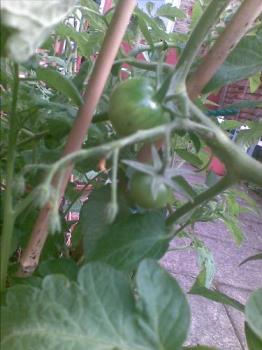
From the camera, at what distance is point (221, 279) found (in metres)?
1.88

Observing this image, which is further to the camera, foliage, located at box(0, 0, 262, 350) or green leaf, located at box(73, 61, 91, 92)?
green leaf, located at box(73, 61, 91, 92)

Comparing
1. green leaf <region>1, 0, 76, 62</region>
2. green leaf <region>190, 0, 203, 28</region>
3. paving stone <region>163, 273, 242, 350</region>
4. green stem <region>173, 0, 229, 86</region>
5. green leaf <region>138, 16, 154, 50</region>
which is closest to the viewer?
green leaf <region>1, 0, 76, 62</region>

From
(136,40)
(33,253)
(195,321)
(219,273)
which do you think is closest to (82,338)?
(33,253)

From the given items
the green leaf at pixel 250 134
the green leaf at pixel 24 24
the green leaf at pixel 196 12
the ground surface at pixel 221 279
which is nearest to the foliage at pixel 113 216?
the green leaf at pixel 24 24

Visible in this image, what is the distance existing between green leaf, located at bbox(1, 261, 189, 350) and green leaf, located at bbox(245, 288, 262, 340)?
68 millimetres

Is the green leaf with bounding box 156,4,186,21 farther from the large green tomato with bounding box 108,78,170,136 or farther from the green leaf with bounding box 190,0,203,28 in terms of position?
the large green tomato with bounding box 108,78,170,136

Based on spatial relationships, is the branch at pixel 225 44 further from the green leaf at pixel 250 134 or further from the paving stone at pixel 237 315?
the paving stone at pixel 237 315

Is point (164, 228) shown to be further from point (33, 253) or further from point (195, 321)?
point (195, 321)

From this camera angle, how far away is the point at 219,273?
1947 mm

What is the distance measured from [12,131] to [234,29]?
192 millimetres

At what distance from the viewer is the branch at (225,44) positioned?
13.1 inches

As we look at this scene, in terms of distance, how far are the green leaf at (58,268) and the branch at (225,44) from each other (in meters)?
0.17

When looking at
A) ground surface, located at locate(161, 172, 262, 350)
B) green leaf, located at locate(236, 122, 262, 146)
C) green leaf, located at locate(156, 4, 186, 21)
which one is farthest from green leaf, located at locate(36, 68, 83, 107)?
ground surface, located at locate(161, 172, 262, 350)

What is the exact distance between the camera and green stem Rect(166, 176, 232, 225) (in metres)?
0.32
